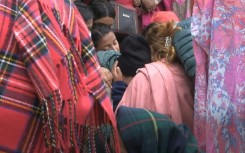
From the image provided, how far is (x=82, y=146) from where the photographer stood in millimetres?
1116

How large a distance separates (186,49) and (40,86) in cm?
68

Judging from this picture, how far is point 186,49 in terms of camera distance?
5.09 feet

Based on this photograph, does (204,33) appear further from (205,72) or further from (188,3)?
(188,3)

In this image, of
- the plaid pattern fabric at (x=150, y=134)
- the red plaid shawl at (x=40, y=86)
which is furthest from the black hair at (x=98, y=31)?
the red plaid shawl at (x=40, y=86)

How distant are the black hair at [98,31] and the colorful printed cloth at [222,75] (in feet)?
4.41

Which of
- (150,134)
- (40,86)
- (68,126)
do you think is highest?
(40,86)

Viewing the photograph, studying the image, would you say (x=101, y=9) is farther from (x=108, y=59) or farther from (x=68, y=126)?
(x=68, y=126)

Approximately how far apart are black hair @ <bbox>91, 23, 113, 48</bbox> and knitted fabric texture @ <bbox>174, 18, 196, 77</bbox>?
1097 mm

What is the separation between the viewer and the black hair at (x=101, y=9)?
9.25ft

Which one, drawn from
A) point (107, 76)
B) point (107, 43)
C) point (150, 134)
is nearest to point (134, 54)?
point (107, 76)

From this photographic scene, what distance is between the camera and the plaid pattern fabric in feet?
4.35

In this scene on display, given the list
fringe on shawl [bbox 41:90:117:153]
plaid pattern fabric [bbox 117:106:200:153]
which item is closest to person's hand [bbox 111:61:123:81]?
plaid pattern fabric [bbox 117:106:200:153]

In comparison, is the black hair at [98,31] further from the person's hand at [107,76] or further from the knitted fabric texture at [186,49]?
the knitted fabric texture at [186,49]

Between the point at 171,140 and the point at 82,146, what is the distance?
14.2 inches
